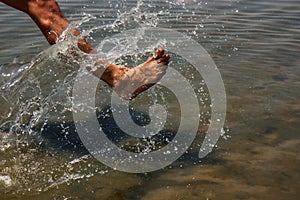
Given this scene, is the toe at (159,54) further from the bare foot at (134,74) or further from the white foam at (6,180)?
the white foam at (6,180)

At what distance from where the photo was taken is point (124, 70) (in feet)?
12.4

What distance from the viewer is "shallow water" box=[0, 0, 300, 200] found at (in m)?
3.27

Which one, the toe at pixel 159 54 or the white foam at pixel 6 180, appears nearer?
the white foam at pixel 6 180

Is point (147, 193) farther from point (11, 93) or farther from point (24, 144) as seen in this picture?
point (11, 93)

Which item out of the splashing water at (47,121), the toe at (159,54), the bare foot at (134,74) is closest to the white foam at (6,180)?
the splashing water at (47,121)

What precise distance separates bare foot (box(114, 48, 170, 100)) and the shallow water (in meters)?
0.48

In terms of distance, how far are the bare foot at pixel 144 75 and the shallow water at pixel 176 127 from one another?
1.59 feet

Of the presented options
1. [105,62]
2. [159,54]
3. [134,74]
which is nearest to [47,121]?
[105,62]

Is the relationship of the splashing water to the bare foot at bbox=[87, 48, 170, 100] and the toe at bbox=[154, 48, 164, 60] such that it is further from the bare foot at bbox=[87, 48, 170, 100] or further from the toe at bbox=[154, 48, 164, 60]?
the toe at bbox=[154, 48, 164, 60]

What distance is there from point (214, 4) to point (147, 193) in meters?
5.39

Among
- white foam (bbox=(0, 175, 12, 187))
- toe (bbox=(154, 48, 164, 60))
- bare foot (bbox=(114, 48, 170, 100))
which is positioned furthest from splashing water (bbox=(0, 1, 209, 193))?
toe (bbox=(154, 48, 164, 60))

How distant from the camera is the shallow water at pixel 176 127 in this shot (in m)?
3.27

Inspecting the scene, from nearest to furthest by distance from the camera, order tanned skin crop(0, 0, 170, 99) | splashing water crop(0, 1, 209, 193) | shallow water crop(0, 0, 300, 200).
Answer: shallow water crop(0, 0, 300, 200)
splashing water crop(0, 1, 209, 193)
tanned skin crop(0, 0, 170, 99)

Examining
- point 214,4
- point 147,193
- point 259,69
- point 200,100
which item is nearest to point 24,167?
point 147,193
